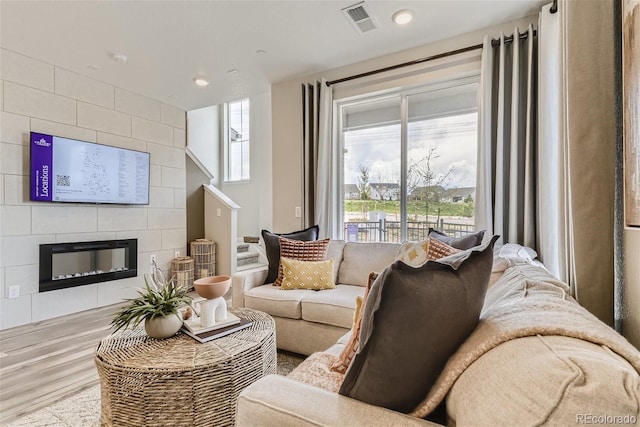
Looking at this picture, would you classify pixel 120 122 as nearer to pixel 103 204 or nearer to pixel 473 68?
pixel 103 204

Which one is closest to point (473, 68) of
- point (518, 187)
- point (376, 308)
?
point (518, 187)

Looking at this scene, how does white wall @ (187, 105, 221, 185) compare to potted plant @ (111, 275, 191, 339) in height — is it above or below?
above

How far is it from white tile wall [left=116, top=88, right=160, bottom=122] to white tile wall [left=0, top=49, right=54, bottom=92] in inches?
26.8

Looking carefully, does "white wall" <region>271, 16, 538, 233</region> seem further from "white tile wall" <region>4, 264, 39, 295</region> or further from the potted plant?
"white tile wall" <region>4, 264, 39, 295</region>

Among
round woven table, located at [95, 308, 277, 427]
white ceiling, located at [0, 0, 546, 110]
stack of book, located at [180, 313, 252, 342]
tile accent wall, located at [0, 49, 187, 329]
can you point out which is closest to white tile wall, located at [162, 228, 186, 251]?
tile accent wall, located at [0, 49, 187, 329]

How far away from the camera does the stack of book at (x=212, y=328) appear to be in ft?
5.02

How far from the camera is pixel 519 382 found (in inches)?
21.9

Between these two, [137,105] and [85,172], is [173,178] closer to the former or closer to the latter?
A: [137,105]

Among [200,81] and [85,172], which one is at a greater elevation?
[200,81]

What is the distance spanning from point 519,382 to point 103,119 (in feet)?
14.8

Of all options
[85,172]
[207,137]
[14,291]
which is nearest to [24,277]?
[14,291]

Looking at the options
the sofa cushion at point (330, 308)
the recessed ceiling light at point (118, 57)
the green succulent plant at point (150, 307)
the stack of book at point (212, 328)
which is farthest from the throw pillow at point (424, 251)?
the recessed ceiling light at point (118, 57)

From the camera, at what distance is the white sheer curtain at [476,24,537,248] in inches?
99.9

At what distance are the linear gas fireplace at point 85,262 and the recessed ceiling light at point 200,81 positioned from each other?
2.13m
